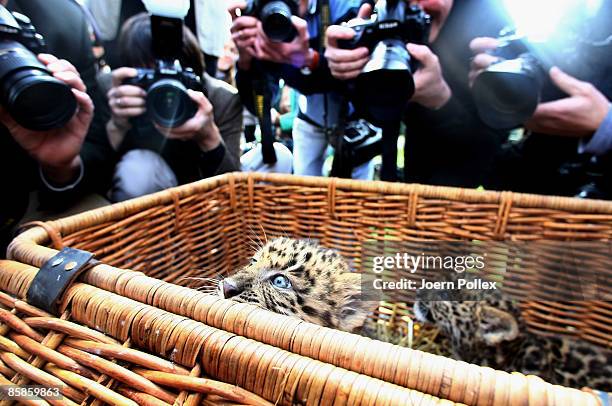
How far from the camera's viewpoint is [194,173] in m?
1.53

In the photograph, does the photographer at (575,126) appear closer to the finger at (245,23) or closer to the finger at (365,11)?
the finger at (365,11)

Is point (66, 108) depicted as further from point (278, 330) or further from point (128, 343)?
point (278, 330)

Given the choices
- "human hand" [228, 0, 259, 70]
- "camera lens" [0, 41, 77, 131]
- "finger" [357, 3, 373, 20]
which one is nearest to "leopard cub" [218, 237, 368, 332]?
"camera lens" [0, 41, 77, 131]

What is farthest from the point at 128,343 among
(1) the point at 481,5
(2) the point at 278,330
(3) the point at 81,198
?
(1) the point at 481,5

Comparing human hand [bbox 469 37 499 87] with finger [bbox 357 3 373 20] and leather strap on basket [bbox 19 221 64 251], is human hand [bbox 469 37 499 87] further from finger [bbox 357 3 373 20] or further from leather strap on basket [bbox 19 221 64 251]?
leather strap on basket [bbox 19 221 64 251]

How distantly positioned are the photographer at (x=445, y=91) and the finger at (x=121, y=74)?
648 millimetres

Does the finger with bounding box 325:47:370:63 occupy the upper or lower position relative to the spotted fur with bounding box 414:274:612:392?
upper

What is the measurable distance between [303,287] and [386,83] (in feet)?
1.96

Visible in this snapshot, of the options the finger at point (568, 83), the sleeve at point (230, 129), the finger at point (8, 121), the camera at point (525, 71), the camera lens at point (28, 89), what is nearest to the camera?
the camera lens at point (28, 89)

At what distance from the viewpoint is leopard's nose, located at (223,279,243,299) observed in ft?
2.38

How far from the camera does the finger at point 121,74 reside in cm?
123

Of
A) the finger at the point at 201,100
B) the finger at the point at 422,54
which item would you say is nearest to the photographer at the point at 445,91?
the finger at the point at 422,54

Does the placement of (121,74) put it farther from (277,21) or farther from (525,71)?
(525,71)

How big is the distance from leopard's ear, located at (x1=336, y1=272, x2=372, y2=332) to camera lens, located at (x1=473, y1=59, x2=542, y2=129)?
0.66 metres
